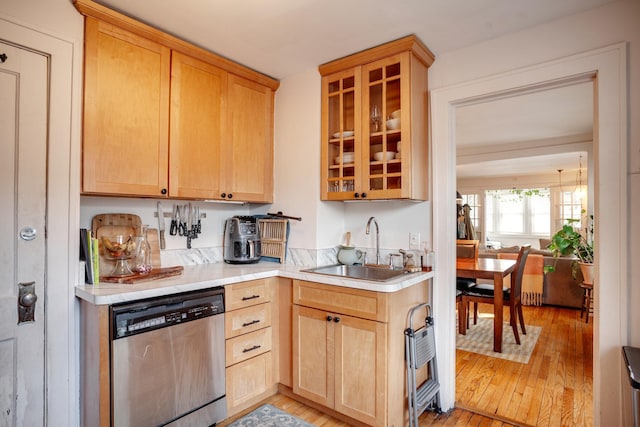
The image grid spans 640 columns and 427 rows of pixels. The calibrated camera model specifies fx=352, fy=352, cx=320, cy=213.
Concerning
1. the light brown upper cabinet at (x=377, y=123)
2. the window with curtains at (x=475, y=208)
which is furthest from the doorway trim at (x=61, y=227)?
the window with curtains at (x=475, y=208)

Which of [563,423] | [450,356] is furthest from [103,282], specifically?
[563,423]

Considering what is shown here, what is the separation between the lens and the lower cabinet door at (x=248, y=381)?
6.95 ft

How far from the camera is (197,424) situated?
1926 mm

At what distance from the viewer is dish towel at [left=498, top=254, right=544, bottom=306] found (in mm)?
4898

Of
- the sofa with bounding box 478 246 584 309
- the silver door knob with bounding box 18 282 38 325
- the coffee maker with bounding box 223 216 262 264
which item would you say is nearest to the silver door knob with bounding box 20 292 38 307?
the silver door knob with bounding box 18 282 38 325

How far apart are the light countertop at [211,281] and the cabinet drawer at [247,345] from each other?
14.1 inches

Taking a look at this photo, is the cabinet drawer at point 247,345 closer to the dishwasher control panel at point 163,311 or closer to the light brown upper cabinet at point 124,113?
the dishwasher control panel at point 163,311

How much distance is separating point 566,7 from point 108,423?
3.05 meters

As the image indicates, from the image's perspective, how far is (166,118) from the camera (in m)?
2.17

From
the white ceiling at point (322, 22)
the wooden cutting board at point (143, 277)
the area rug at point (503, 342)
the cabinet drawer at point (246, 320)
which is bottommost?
the area rug at point (503, 342)

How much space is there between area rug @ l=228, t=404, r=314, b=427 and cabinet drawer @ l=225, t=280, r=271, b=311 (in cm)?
67

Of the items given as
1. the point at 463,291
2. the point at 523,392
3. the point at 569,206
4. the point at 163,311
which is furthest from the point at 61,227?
the point at 569,206

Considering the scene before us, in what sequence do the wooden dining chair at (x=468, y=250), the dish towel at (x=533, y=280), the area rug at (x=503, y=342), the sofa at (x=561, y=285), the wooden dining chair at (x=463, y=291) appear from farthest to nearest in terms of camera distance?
the dish towel at (x=533, y=280) < the sofa at (x=561, y=285) < the wooden dining chair at (x=468, y=250) < the wooden dining chair at (x=463, y=291) < the area rug at (x=503, y=342)

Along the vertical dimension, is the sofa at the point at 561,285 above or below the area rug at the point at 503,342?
above
